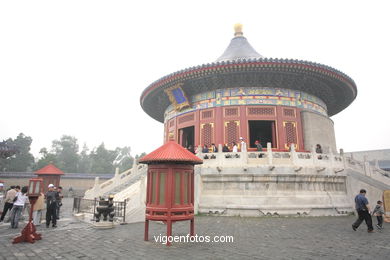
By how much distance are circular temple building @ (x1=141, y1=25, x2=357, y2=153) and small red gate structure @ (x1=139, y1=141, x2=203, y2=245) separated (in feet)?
29.0

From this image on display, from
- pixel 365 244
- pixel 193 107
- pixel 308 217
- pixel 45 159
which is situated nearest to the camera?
pixel 365 244

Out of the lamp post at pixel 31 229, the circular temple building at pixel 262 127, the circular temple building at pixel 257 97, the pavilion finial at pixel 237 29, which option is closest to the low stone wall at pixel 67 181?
the circular temple building at pixel 262 127

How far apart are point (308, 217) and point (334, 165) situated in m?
3.20

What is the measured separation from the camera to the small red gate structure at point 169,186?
6527mm

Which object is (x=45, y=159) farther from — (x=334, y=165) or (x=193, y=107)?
(x=334, y=165)

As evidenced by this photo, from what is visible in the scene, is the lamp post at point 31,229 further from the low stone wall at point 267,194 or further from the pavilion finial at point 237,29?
the pavilion finial at point 237,29

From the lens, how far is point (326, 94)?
17938 mm

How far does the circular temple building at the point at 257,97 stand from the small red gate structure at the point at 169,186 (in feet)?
29.0

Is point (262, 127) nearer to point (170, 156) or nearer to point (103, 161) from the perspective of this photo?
point (170, 156)

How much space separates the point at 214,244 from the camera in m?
6.09

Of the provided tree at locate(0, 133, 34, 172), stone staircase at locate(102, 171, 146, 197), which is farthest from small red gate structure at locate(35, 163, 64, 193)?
tree at locate(0, 133, 34, 172)

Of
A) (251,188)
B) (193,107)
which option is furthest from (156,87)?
(251,188)

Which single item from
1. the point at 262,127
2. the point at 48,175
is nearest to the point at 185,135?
the point at 262,127

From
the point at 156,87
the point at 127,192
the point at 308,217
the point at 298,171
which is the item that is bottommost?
the point at 308,217
